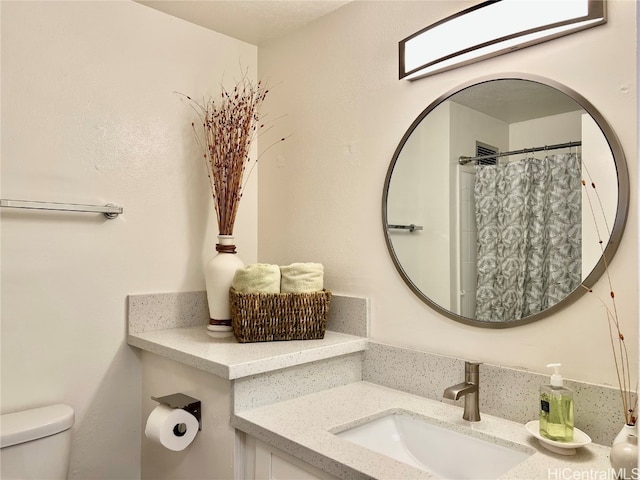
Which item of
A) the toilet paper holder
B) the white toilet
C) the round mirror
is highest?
Answer: the round mirror

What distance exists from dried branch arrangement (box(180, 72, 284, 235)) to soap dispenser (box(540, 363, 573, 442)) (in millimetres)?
1152

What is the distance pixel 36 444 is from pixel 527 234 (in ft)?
4.82

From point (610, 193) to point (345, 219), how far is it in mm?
839

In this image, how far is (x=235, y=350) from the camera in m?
1.45

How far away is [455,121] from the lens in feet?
A: 4.66

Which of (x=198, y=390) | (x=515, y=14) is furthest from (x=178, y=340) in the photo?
(x=515, y=14)

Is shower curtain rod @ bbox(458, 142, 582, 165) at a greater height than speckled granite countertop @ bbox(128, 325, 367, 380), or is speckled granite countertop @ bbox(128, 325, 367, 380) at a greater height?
shower curtain rod @ bbox(458, 142, 582, 165)

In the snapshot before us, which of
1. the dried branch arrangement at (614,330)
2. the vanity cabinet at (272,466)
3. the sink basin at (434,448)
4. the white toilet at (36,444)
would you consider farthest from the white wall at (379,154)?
the white toilet at (36,444)

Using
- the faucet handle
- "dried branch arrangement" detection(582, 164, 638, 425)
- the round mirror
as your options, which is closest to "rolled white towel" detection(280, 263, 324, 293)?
the round mirror

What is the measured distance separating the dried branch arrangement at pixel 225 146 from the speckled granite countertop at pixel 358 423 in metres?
0.72

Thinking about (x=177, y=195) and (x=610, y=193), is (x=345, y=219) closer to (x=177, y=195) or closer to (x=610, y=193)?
(x=177, y=195)

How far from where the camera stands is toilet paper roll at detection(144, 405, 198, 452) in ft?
4.45

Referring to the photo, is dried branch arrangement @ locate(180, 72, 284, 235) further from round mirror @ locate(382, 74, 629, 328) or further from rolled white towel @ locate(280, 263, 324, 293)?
round mirror @ locate(382, 74, 629, 328)

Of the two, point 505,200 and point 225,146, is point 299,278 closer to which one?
point 225,146
